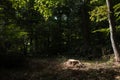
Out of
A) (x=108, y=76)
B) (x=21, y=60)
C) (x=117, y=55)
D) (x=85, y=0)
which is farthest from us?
(x=85, y=0)

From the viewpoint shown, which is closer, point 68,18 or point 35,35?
point 35,35

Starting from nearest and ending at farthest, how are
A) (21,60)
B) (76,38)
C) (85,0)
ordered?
(21,60)
(85,0)
(76,38)

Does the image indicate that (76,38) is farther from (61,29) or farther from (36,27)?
(36,27)

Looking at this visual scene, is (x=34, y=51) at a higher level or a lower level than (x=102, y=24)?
lower

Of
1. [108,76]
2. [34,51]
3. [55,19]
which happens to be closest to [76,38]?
[55,19]

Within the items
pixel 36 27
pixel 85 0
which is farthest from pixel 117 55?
pixel 36 27

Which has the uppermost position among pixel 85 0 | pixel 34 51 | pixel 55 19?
pixel 85 0

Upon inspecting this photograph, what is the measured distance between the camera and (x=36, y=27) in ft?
74.2

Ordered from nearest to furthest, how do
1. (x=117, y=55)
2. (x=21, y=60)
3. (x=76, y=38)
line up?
1. (x=117, y=55)
2. (x=21, y=60)
3. (x=76, y=38)

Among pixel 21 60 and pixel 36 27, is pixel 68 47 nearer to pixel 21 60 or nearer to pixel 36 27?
pixel 36 27

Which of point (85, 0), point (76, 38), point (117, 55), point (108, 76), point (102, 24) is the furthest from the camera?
point (76, 38)

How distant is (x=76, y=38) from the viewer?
24.8 metres

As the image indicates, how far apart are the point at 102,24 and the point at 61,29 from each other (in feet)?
14.2

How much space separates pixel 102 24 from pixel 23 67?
12.3 m
